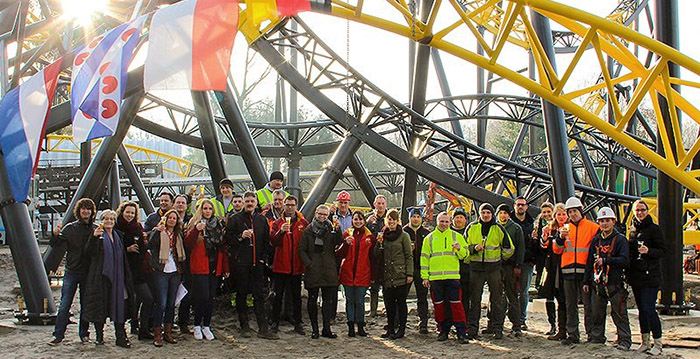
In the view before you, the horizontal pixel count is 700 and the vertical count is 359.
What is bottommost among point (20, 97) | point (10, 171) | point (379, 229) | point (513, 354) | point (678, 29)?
point (513, 354)

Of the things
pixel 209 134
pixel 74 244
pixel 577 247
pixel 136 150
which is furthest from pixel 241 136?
pixel 136 150

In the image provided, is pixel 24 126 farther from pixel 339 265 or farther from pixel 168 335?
pixel 339 265

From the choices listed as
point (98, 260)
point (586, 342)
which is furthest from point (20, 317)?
point (586, 342)

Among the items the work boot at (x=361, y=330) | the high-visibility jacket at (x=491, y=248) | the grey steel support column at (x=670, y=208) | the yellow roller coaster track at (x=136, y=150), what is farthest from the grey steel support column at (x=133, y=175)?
the yellow roller coaster track at (x=136, y=150)

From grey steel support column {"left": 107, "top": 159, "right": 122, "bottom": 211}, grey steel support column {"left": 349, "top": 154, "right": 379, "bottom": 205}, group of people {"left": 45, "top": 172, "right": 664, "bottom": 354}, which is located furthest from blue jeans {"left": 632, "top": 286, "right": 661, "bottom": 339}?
grey steel support column {"left": 107, "top": 159, "right": 122, "bottom": 211}

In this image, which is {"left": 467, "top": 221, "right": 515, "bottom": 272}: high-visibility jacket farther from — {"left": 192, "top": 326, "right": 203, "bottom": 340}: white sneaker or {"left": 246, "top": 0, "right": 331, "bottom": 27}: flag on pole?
{"left": 246, "top": 0, "right": 331, "bottom": 27}: flag on pole

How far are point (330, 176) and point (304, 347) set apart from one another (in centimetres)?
425

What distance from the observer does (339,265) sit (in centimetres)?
827

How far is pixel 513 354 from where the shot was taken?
23.0 ft

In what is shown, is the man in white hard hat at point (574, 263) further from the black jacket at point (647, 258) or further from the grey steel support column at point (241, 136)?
the grey steel support column at point (241, 136)

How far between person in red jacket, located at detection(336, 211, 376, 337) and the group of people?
1 centimetres

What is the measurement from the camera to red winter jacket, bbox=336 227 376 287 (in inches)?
317

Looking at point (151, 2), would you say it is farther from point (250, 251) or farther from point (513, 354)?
point (513, 354)

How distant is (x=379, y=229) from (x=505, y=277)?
1.62m
